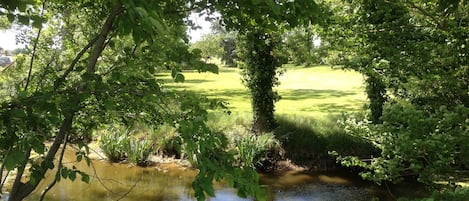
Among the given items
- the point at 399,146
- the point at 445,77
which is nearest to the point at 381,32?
the point at 445,77

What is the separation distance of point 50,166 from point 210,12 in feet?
3.74

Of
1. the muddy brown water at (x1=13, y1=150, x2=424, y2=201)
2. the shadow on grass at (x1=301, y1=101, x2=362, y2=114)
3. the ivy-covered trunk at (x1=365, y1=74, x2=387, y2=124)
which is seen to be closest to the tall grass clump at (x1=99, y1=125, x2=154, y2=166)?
the muddy brown water at (x1=13, y1=150, x2=424, y2=201)

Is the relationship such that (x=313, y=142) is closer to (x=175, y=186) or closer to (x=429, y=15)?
(x=175, y=186)

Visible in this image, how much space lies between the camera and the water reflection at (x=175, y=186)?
31.3 feet

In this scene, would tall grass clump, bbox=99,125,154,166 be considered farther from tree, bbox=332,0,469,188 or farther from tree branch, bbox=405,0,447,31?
tree branch, bbox=405,0,447,31

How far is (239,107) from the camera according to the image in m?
17.3

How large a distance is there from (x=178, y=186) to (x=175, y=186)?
0.07m

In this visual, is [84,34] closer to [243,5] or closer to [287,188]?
[243,5]

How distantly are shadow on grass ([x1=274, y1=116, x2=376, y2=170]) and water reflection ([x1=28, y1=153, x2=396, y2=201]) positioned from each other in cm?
49

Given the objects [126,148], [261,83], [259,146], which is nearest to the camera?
[259,146]

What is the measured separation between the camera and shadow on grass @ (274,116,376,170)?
11.6 m

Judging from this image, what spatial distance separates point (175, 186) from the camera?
10523 mm

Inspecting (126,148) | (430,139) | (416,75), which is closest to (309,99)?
(126,148)

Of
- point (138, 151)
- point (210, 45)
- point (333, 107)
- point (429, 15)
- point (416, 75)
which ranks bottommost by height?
point (138, 151)
